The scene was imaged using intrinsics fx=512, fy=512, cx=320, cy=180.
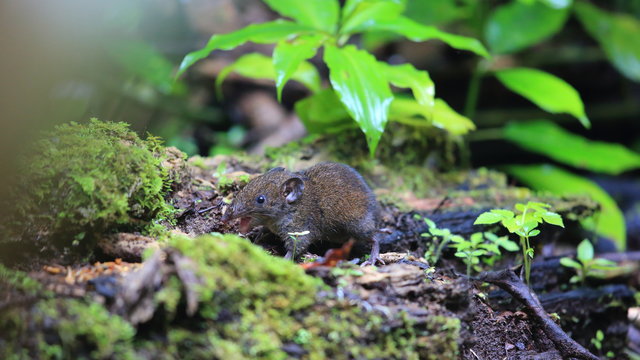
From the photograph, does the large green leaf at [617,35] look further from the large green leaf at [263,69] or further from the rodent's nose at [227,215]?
the rodent's nose at [227,215]

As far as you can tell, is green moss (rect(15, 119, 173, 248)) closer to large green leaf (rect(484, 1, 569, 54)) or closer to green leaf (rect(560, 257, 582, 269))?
green leaf (rect(560, 257, 582, 269))

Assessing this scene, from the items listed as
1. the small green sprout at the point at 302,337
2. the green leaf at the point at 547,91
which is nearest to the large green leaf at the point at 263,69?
the green leaf at the point at 547,91

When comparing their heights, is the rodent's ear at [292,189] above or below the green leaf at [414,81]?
below

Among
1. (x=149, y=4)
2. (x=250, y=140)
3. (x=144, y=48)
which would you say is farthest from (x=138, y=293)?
(x=149, y=4)

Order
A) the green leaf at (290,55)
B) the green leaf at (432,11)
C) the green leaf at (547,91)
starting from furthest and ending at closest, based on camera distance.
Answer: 1. the green leaf at (432,11)
2. the green leaf at (547,91)
3. the green leaf at (290,55)

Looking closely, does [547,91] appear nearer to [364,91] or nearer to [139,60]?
[364,91]

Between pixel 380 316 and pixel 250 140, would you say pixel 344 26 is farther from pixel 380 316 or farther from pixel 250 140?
pixel 250 140

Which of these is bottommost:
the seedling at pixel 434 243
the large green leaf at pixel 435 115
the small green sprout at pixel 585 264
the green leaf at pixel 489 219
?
the small green sprout at pixel 585 264
